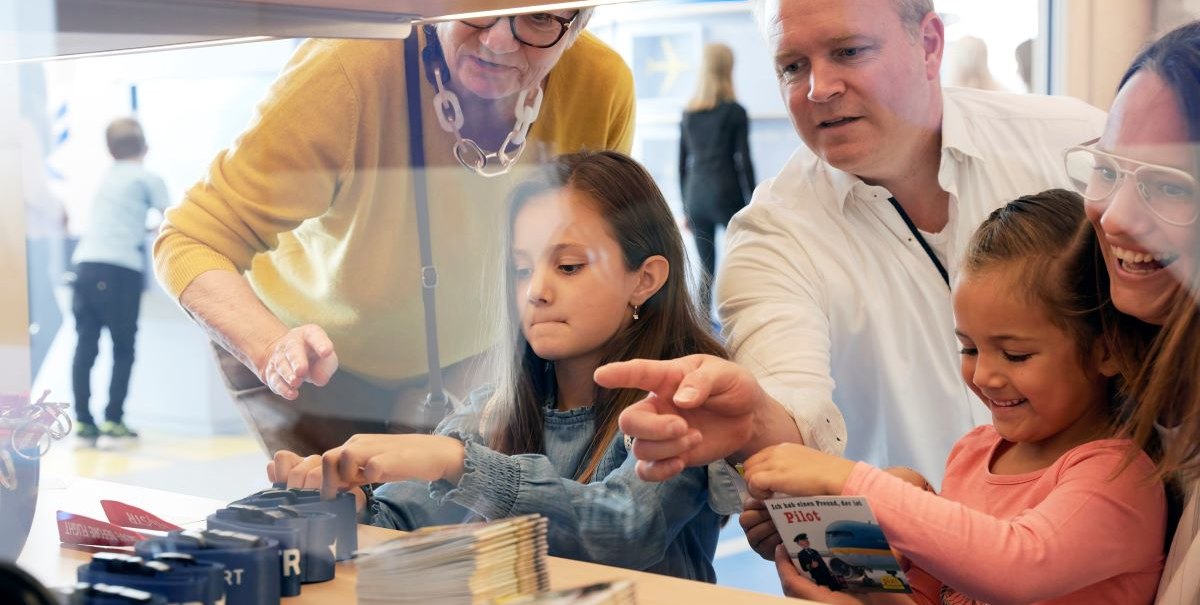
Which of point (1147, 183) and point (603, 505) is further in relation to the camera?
point (603, 505)

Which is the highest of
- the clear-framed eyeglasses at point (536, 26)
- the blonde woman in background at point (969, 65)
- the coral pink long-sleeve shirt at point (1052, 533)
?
the clear-framed eyeglasses at point (536, 26)

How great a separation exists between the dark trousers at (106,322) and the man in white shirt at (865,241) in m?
0.71

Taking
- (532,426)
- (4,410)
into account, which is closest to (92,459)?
(4,410)

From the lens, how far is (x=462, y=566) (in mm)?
1185

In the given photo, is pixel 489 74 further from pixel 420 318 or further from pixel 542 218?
pixel 420 318

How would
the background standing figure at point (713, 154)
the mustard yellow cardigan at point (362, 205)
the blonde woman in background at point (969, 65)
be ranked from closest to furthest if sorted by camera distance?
the blonde woman in background at point (969, 65) < the background standing figure at point (713, 154) < the mustard yellow cardigan at point (362, 205)

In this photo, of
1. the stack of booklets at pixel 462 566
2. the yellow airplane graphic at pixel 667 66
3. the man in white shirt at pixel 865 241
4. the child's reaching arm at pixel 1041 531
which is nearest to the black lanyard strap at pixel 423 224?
the yellow airplane graphic at pixel 667 66

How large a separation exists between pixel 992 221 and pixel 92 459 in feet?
4.01

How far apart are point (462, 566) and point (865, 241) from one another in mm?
713

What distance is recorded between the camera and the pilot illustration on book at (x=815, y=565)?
1.42 m

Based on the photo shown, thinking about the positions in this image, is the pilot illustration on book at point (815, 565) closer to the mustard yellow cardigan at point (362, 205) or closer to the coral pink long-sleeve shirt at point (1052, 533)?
the coral pink long-sleeve shirt at point (1052, 533)

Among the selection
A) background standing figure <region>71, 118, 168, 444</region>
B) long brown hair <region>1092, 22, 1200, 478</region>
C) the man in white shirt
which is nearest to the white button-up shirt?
the man in white shirt

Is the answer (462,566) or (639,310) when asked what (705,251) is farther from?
(462,566)

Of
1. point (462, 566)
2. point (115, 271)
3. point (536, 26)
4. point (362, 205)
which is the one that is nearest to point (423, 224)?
point (362, 205)
